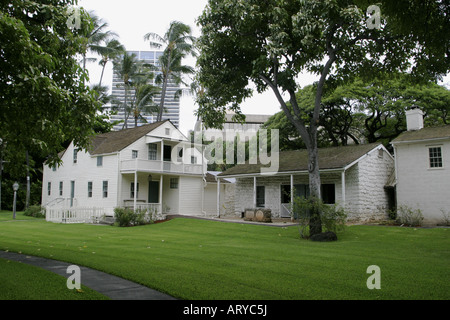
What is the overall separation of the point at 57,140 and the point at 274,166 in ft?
55.5

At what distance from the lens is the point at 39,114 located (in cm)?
732

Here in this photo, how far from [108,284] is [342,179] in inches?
615

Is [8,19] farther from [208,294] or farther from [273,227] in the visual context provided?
[273,227]

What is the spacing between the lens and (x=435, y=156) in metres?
19.0

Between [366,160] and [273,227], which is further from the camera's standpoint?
[366,160]

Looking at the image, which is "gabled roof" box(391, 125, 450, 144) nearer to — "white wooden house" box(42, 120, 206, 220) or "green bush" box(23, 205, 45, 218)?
"white wooden house" box(42, 120, 206, 220)

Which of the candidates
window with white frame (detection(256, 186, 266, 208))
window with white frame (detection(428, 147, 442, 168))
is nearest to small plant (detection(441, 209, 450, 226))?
window with white frame (detection(428, 147, 442, 168))

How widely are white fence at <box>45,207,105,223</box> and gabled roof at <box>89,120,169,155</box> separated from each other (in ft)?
14.1

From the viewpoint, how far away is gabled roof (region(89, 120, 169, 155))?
2672 centimetres

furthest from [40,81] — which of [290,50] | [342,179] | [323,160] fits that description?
[323,160]

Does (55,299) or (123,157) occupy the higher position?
(123,157)

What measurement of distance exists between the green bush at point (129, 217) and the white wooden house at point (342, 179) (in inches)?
261

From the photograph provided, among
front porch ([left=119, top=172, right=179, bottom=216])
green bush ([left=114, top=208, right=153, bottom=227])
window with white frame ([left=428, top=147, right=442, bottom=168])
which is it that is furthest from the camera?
front porch ([left=119, top=172, right=179, bottom=216])
